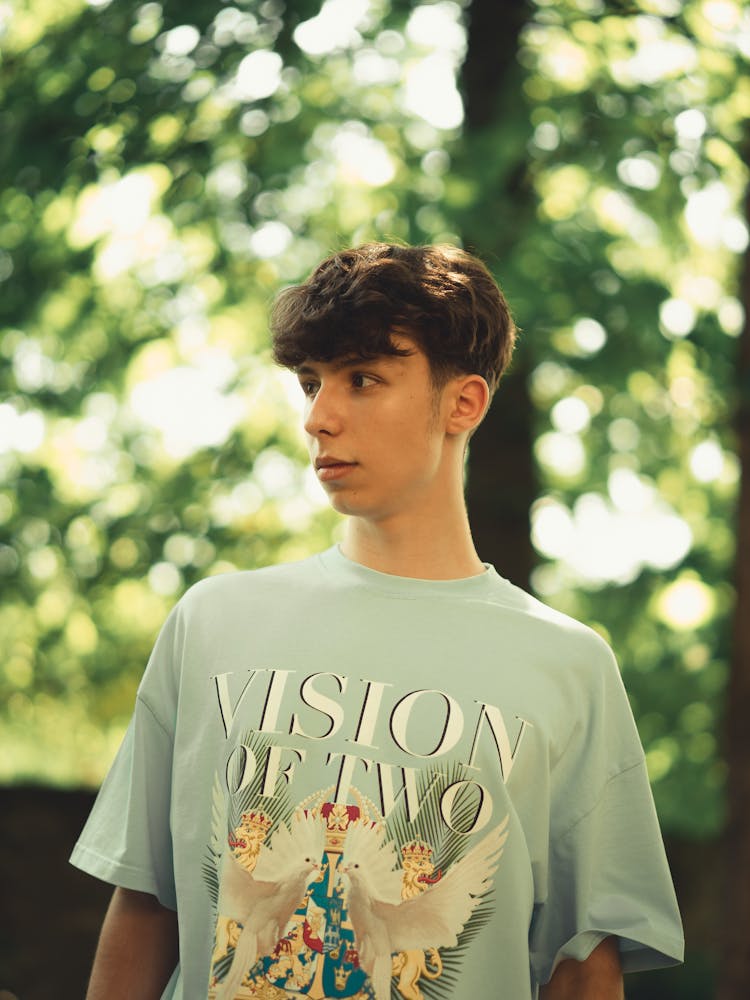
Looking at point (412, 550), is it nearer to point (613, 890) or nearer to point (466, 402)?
point (466, 402)

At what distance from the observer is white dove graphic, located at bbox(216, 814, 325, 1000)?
1.81 meters

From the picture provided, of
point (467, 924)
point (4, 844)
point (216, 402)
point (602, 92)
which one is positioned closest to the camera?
point (467, 924)

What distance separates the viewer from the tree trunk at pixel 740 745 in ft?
14.1

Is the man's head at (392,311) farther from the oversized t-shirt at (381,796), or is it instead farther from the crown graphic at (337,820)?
the crown graphic at (337,820)

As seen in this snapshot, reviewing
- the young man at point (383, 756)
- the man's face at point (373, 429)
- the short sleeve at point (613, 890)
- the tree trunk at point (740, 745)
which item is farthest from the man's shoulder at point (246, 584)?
→ the tree trunk at point (740, 745)

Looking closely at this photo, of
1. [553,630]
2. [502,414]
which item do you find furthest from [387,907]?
[502,414]

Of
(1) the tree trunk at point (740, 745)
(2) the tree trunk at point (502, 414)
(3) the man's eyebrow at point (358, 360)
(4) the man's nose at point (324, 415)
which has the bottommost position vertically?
(1) the tree trunk at point (740, 745)

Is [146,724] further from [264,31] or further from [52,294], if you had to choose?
[52,294]

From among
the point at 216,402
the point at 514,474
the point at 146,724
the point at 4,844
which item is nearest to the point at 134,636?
the point at 4,844

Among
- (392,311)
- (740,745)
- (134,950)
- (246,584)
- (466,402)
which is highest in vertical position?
(392,311)

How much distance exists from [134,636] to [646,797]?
5.87 meters

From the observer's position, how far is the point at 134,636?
752cm

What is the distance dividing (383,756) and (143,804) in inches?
17.9

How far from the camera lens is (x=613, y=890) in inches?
76.9
